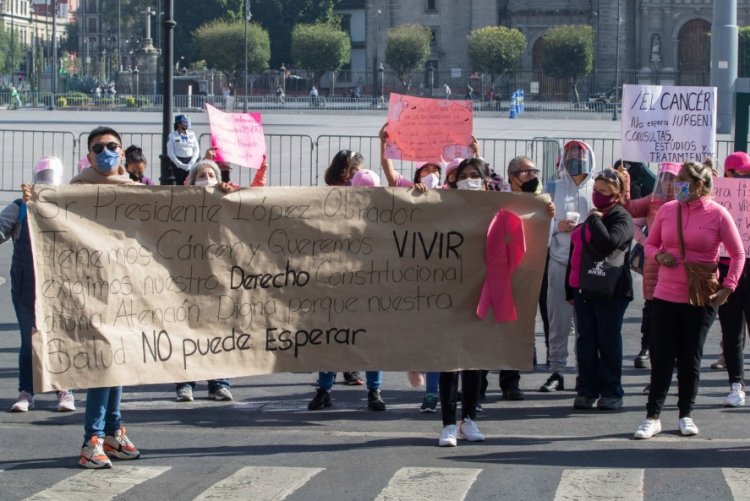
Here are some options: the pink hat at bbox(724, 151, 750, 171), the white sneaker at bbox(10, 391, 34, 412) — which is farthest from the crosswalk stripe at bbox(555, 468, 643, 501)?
the white sneaker at bbox(10, 391, 34, 412)

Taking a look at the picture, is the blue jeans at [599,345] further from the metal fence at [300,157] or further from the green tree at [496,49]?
the green tree at [496,49]

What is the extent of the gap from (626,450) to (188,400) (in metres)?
3.14

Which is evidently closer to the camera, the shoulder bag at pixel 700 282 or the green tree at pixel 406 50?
the shoulder bag at pixel 700 282

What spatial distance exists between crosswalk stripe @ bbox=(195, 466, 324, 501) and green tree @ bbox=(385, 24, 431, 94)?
255ft

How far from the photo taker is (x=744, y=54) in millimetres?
69688

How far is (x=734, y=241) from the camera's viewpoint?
27.6 feet

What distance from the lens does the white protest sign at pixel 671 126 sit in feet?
39.2

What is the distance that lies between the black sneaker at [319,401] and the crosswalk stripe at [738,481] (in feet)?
9.36

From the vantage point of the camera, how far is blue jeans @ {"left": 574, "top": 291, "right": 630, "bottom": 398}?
9195 millimetres

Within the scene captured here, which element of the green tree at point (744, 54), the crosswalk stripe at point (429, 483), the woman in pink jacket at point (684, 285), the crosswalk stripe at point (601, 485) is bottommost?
the crosswalk stripe at point (429, 483)

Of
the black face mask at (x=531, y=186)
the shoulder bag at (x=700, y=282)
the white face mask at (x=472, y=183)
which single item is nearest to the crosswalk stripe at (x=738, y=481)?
the shoulder bag at (x=700, y=282)

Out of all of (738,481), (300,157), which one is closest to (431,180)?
(738,481)

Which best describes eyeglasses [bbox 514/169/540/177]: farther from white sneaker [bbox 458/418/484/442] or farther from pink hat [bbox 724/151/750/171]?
white sneaker [bbox 458/418/484/442]

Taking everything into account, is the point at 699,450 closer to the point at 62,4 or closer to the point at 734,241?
the point at 734,241
